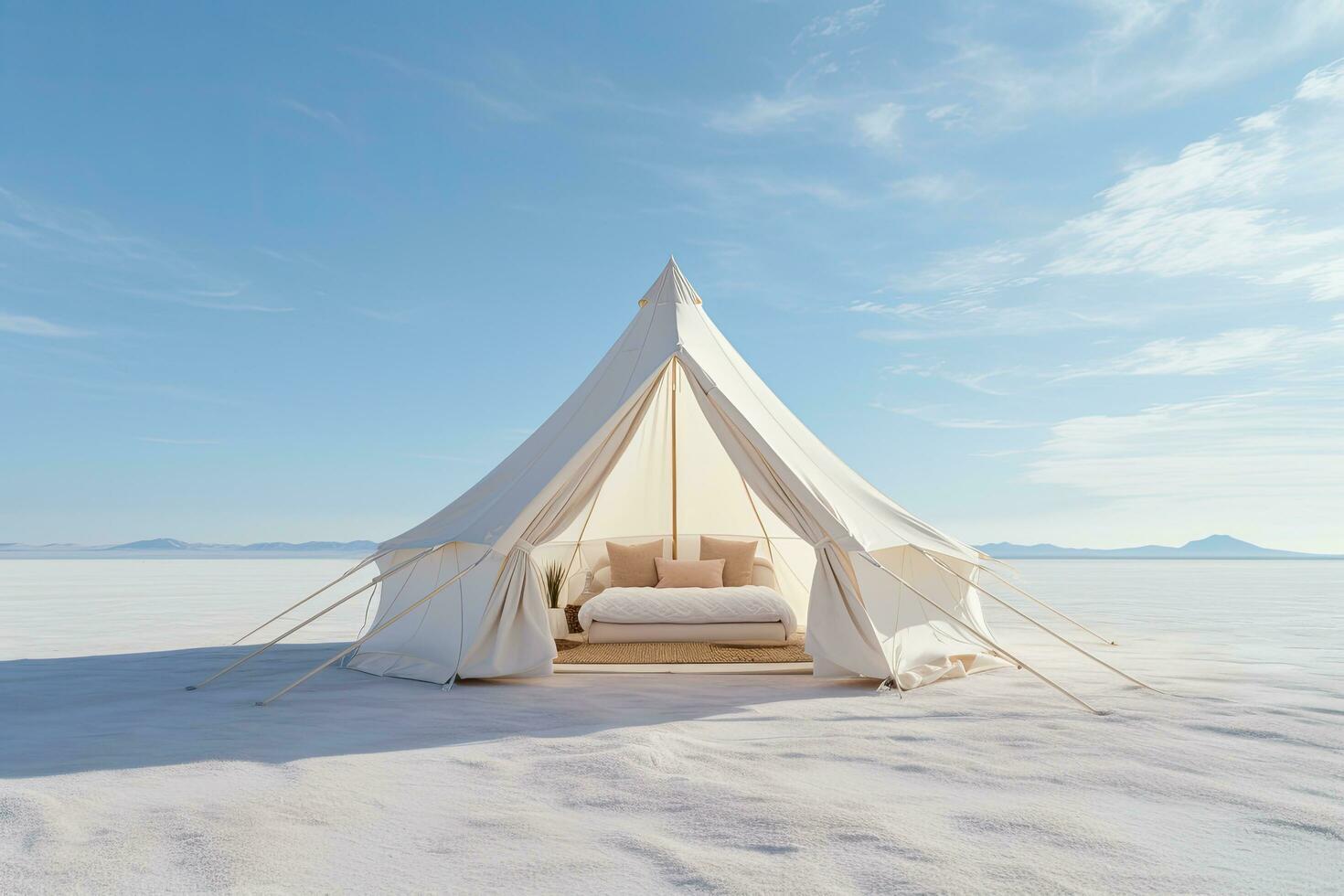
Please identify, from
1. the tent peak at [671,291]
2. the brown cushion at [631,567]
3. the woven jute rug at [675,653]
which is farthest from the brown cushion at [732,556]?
the tent peak at [671,291]

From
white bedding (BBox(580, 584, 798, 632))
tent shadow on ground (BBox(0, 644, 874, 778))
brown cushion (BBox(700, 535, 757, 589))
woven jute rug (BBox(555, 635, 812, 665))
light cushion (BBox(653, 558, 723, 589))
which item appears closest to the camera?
tent shadow on ground (BBox(0, 644, 874, 778))

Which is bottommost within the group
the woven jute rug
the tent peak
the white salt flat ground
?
the white salt flat ground

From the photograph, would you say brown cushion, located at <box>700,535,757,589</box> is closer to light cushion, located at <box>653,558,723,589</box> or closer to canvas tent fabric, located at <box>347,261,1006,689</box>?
light cushion, located at <box>653,558,723,589</box>

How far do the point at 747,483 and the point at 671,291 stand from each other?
1805 mm

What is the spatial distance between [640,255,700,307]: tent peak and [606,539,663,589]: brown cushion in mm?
2710

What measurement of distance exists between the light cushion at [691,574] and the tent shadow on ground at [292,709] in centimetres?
267

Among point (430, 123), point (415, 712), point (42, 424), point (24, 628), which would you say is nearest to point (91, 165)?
point (430, 123)

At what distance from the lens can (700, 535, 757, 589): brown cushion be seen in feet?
27.3

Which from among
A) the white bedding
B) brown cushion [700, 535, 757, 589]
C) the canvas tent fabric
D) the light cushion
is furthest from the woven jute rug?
brown cushion [700, 535, 757, 589]

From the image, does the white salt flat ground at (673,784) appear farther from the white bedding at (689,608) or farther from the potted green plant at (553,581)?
the potted green plant at (553,581)

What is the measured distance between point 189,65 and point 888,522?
1572 centimetres

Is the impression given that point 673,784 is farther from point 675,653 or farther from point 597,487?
point 597,487

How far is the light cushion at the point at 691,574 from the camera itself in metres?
8.06

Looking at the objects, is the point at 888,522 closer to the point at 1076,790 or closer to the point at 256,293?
the point at 1076,790
